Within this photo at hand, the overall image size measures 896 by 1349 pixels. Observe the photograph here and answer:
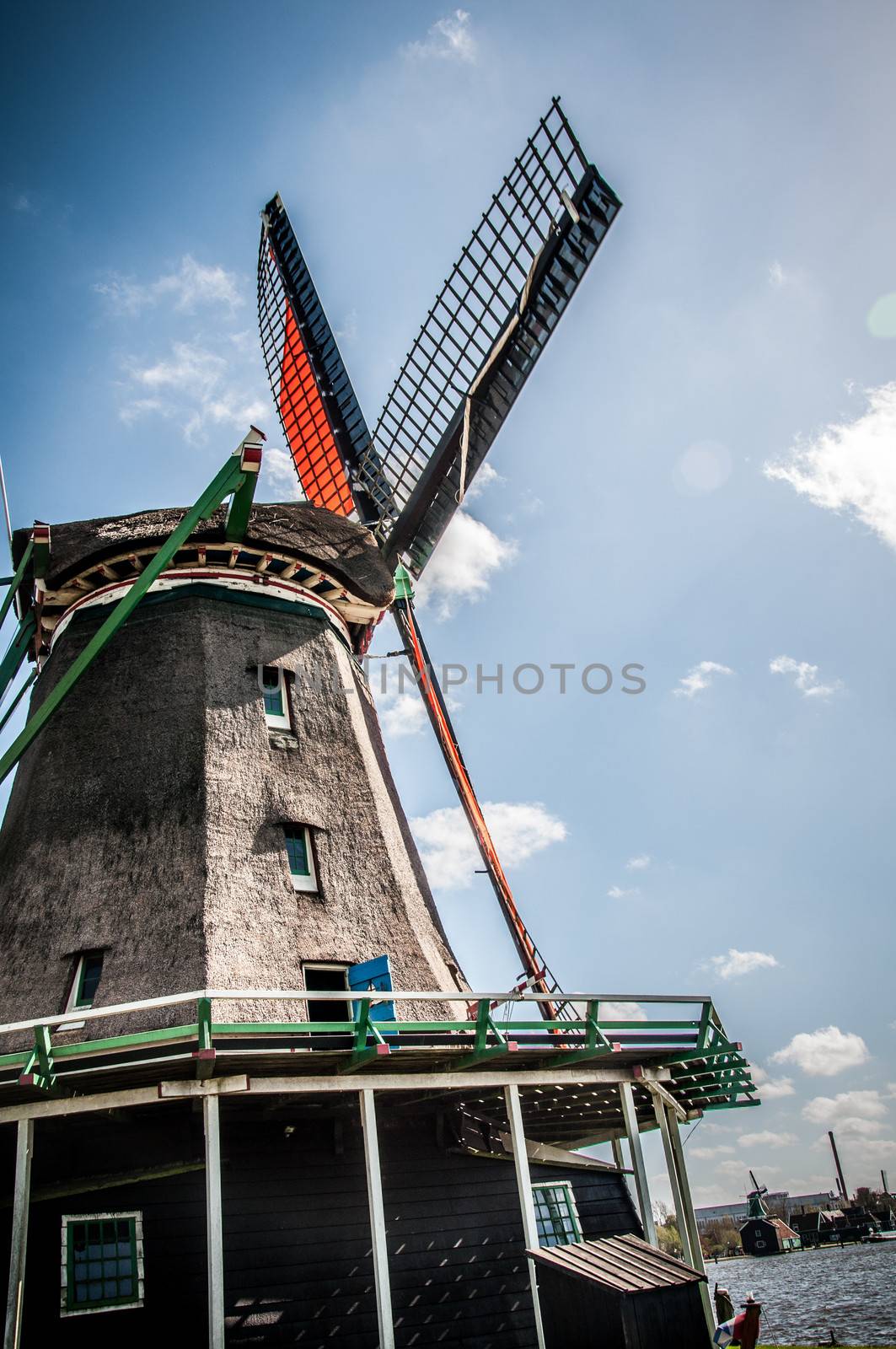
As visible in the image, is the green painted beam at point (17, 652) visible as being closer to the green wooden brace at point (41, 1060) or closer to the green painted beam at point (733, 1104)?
the green wooden brace at point (41, 1060)

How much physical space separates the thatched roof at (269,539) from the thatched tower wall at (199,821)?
8 cm

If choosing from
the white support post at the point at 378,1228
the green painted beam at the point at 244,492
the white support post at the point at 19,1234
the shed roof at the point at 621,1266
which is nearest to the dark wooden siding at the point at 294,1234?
the white support post at the point at 19,1234

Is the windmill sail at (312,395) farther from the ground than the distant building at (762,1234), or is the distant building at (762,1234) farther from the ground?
the windmill sail at (312,395)

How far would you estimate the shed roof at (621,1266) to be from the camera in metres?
7.22

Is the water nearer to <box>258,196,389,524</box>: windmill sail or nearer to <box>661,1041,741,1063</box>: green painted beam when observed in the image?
<box>661,1041,741,1063</box>: green painted beam

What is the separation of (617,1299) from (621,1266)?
0.62 m

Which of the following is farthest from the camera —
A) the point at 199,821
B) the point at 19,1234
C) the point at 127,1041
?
Result: the point at 199,821

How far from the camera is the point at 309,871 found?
11297mm

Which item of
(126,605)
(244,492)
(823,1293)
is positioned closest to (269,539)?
(244,492)

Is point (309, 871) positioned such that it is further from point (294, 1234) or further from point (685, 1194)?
point (685, 1194)

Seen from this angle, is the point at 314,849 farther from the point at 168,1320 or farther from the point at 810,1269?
the point at 810,1269

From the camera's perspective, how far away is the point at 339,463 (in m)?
18.9

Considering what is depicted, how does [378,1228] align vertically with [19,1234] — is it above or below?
below

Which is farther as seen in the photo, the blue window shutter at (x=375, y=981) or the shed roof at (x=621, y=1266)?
the blue window shutter at (x=375, y=981)
